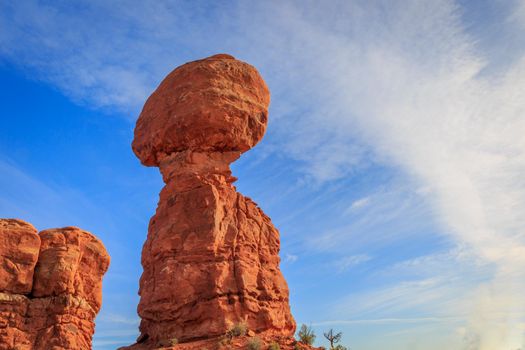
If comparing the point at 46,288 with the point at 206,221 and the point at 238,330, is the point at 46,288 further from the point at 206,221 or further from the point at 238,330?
the point at 206,221

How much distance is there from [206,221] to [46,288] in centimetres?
806

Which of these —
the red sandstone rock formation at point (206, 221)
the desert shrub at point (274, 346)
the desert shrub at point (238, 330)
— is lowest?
the desert shrub at point (274, 346)

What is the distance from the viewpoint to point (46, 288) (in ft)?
58.2

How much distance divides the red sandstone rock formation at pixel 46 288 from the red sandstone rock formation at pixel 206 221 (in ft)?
14.5

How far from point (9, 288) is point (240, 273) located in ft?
31.9

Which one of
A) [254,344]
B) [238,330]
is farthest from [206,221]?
[254,344]

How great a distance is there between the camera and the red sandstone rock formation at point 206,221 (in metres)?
22.5

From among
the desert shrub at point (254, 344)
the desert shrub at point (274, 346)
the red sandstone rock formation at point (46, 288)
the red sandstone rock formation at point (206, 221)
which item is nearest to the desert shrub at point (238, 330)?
the red sandstone rock formation at point (206, 221)

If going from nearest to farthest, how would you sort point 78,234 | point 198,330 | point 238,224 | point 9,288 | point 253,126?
1. point 9,288
2. point 78,234
3. point 198,330
4. point 238,224
5. point 253,126

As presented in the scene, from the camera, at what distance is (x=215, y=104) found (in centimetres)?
2638

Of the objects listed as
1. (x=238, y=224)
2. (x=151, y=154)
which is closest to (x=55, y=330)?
(x=238, y=224)

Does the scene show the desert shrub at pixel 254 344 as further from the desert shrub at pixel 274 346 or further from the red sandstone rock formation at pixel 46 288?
the red sandstone rock formation at pixel 46 288

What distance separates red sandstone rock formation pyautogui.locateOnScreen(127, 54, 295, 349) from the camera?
73.7 ft

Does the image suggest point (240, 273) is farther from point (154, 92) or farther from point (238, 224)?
point (154, 92)
